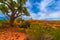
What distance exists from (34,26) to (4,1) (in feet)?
12.4

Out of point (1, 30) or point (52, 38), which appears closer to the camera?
point (52, 38)

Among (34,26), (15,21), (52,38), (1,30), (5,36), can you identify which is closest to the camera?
(52,38)

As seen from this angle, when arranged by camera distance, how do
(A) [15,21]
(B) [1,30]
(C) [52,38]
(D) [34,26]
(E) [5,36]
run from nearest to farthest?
(C) [52,38] → (D) [34,26] → (E) [5,36] → (B) [1,30] → (A) [15,21]

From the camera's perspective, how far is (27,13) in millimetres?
13766

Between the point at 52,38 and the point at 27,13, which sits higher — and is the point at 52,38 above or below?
below

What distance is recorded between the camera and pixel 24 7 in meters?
13.8

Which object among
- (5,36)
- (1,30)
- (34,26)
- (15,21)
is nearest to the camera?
(34,26)

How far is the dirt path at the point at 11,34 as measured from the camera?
1188 cm

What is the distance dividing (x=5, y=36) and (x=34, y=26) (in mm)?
2145

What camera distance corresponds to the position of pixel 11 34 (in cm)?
1247

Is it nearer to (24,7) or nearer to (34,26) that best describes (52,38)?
(34,26)

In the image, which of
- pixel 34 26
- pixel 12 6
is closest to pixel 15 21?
pixel 12 6

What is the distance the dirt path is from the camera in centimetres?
1188

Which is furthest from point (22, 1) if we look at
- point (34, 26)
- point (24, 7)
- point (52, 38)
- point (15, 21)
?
point (52, 38)
